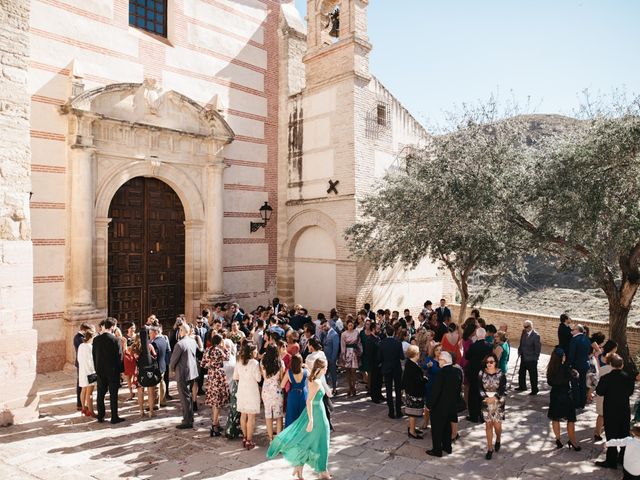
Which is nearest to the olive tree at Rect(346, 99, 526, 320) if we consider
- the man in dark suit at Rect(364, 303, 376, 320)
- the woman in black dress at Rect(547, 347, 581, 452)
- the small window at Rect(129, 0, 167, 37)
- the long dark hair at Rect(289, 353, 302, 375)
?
the man in dark suit at Rect(364, 303, 376, 320)

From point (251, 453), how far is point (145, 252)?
8.03m

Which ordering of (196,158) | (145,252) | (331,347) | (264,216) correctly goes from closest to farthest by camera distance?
(331,347) < (145,252) < (196,158) < (264,216)

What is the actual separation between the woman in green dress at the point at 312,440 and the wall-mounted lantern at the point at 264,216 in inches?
390

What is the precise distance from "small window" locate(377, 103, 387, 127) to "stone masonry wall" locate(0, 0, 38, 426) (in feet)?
33.2

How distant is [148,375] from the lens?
7820mm

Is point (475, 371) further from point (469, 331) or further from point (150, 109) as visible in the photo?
point (150, 109)

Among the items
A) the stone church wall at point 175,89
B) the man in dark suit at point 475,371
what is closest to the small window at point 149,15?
the stone church wall at point 175,89

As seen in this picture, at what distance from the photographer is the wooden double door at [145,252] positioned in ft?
40.9

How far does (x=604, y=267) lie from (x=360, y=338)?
216 inches

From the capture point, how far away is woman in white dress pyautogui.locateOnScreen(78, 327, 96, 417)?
26.2 feet

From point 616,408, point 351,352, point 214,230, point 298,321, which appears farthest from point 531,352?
point 214,230

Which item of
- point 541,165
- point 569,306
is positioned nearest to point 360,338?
point 541,165

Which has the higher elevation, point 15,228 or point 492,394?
point 15,228

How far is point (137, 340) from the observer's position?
8.28 meters
